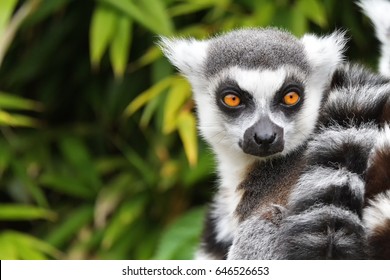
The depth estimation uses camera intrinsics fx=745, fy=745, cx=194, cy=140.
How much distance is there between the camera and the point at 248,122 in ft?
6.24

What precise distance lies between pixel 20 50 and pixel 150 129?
2.35 feet

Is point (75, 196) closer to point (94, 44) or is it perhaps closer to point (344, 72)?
point (94, 44)

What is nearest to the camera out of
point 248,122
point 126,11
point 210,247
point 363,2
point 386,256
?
point 386,256

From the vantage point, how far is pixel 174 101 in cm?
281

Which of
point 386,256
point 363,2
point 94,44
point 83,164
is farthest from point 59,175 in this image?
point 386,256

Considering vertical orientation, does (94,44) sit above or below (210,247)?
above

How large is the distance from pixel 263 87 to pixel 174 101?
3.19ft

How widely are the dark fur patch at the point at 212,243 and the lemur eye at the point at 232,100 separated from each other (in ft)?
1.22

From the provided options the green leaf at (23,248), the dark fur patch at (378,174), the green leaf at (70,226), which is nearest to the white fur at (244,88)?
the dark fur patch at (378,174)

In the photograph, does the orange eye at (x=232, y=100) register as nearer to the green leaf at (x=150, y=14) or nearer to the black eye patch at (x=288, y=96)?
the black eye patch at (x=288, y=96)

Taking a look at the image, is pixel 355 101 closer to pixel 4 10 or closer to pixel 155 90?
pixel 155 90

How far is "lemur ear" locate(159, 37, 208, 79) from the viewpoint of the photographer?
207 centimetres

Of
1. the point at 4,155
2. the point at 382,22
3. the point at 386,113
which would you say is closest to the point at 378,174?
the point at 386,113

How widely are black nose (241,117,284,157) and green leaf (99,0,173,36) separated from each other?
988 mm
